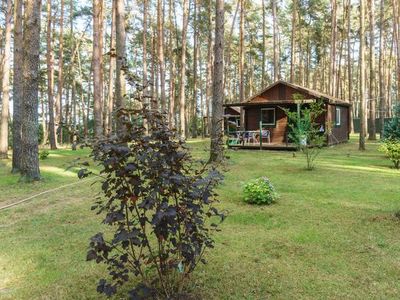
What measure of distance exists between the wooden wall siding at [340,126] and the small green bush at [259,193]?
14.4 m

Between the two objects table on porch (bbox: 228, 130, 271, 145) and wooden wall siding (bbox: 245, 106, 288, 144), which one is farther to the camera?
wooden wall siding (bbox: 245, 106, 288, 144)

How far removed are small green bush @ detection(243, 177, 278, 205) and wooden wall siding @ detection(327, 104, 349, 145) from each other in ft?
47.3

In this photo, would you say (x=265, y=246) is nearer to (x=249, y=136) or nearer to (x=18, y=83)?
(x=18, y=83)

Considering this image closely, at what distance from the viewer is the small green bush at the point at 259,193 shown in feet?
23.4

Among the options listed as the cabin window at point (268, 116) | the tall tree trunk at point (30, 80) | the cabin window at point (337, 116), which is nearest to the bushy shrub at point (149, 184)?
the tall tree trunk at point (30, 80)

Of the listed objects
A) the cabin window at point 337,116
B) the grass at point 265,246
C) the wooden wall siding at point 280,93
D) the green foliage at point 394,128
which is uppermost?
the wooden wall siding at point 280,93

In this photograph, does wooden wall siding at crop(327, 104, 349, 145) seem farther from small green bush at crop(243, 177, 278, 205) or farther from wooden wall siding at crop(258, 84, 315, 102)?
small green bush at crop(243, 177, 278, 205)

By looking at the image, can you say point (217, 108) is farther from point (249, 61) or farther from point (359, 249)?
point (249, 61)

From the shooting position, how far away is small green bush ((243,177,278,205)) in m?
7.12

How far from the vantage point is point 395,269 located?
4191 mm

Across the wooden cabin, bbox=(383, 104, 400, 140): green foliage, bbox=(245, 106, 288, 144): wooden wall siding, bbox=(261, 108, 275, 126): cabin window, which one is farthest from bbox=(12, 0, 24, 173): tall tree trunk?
bbox=(383, 104, 400, 140): green foliage

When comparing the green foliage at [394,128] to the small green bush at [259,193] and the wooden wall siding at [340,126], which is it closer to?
the wooden wall siding at [340,126]

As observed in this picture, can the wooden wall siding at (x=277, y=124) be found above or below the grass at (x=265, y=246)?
above

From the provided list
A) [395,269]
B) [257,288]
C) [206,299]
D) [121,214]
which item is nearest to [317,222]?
[395,269]
